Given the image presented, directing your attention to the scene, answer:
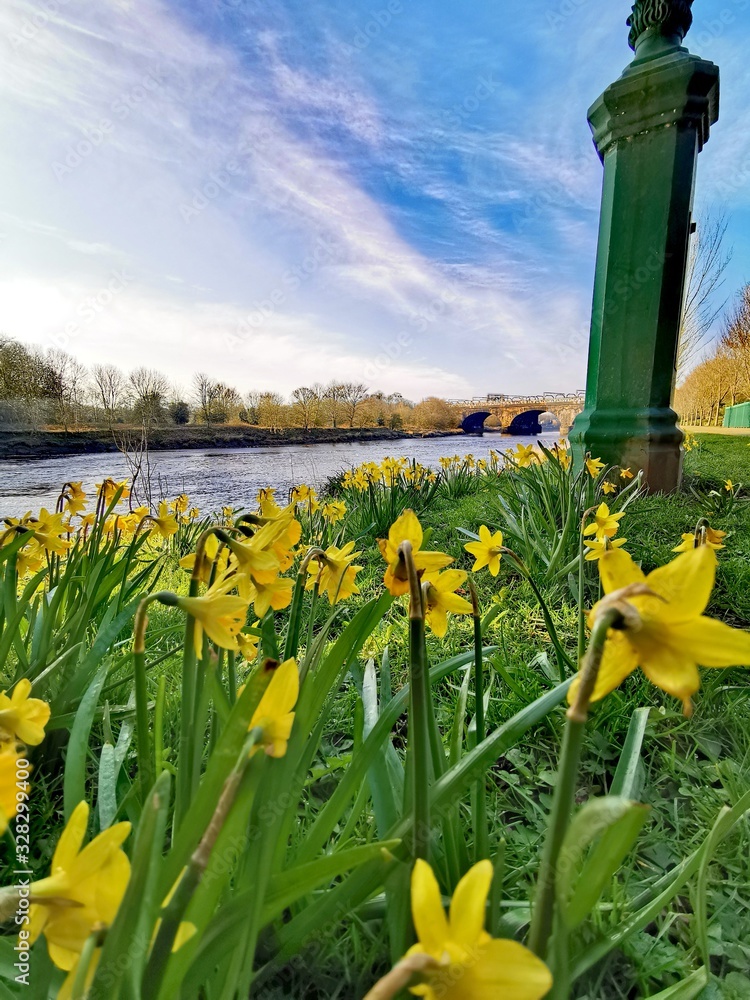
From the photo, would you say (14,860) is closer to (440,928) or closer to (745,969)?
(440,928)

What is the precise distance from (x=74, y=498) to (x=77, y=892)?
4.91ft

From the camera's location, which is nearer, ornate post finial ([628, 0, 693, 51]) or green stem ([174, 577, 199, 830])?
green stem ([174, 577, 199, 830])

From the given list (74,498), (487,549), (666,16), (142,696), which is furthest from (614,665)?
(666,16)

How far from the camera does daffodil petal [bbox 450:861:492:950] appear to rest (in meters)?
0.30

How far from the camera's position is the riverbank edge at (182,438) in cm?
657

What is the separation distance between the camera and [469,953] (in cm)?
30

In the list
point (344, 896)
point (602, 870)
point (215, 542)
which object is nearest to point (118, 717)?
point (215, 542)

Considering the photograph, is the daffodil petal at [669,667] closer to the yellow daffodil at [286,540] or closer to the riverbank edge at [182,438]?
the yellow daffodil at [286,540]

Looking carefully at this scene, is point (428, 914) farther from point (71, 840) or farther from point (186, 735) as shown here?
point (186, 735)

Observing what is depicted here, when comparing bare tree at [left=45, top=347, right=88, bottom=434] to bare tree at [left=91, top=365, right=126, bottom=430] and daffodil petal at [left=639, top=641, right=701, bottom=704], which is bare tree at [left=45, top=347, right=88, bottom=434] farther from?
daffodil petal at [left=639, top=641, right=701, bottom=704]

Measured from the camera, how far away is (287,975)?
2.20 ft

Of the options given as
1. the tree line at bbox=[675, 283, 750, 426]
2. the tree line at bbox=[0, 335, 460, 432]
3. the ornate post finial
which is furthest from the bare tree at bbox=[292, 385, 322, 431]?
the tree line at bbox=[675, 283, 750, 426]

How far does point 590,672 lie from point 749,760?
117cm

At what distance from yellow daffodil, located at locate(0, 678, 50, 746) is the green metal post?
12.7ft
